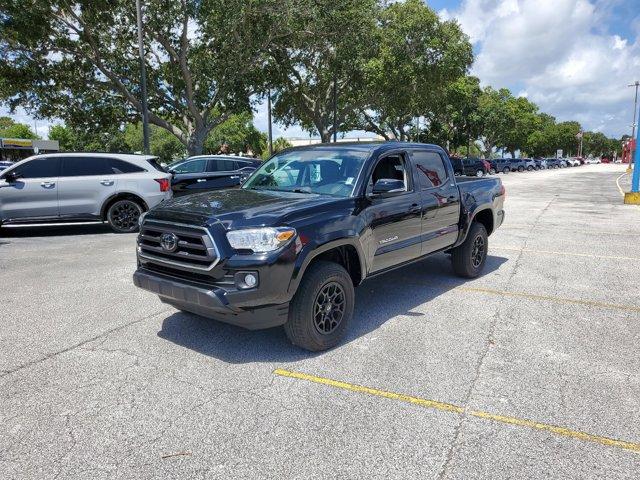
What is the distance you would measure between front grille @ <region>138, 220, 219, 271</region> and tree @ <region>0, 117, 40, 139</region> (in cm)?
11009

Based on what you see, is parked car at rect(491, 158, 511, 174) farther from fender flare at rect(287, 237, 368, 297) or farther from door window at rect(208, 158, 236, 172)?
fender flare at rect(287, 237, 368, 297)

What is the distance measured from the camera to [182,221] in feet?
13.4

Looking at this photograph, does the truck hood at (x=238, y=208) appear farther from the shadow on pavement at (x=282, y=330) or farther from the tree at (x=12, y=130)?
the tree at (x=12, y=130)

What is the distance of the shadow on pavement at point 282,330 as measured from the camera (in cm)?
429

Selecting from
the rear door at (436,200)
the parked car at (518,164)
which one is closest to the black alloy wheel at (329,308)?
the rear door at (436,200)

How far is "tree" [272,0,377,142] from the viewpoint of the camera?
23375 mm

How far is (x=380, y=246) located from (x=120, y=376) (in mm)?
2585

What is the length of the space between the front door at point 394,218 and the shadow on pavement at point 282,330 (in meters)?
0.57

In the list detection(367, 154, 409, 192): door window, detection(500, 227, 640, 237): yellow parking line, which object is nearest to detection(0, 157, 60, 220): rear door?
detection(367, 154, 409, 192): door window

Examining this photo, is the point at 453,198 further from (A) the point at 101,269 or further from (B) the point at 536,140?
(B) the point at 536,140

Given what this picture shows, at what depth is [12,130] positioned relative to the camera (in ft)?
334

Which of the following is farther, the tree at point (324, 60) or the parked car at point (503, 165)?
the parked car at point (503, 165)

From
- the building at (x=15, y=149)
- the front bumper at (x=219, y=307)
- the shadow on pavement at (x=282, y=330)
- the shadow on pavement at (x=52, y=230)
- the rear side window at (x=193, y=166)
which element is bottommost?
the shadow on pavement at (x=282, y=330)

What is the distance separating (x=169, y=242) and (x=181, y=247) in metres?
0.13
